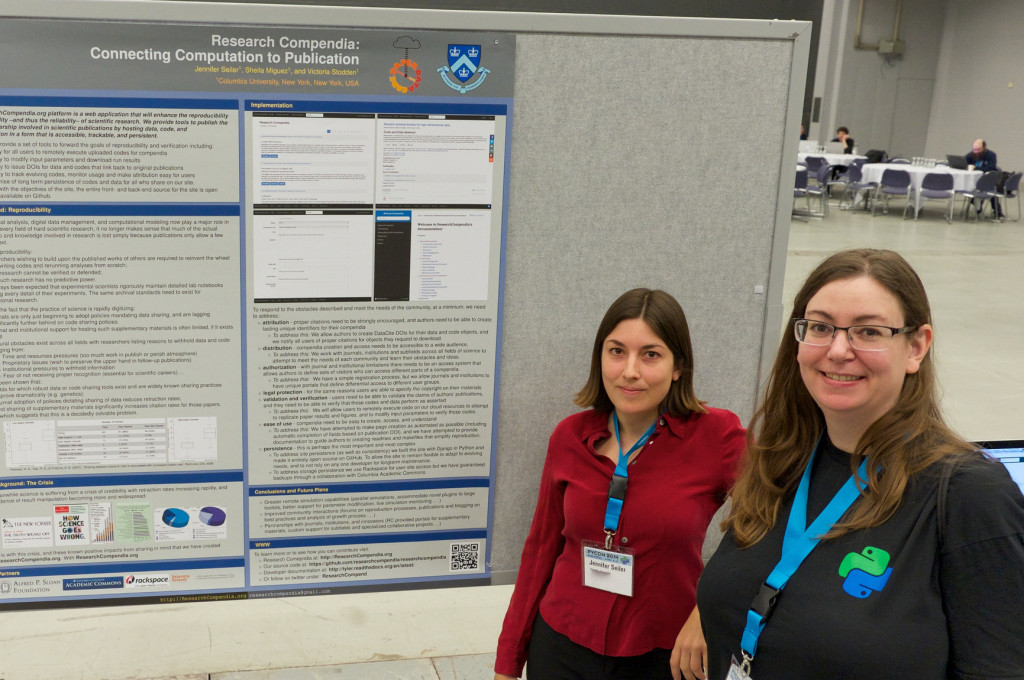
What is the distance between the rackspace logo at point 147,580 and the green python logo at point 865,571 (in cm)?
176

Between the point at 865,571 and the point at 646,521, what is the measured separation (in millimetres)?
597

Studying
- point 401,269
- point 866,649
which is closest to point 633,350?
point 401,269

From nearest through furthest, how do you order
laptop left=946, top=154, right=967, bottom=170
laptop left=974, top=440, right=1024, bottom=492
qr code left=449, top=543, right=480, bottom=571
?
laptop left=974, top=440, right=1024, bottom=492 < qr code left=449, top=543, right=480, bottom=571 < laptop left=946, top=154, right=967, bottom=170

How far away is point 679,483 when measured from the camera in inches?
72.0

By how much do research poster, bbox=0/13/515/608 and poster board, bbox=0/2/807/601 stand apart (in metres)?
0.01

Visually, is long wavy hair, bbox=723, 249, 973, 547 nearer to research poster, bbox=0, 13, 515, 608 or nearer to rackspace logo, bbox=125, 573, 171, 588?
research poster, bbox=0, 13, 515, 608

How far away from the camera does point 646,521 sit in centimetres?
181

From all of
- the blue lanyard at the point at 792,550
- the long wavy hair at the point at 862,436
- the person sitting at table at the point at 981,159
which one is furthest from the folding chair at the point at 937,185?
the blue lanyard at the point at 792,550

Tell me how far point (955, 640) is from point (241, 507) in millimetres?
1706

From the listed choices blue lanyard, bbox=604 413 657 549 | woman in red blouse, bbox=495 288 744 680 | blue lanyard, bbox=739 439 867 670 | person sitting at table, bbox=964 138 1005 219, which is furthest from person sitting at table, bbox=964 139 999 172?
blue lanyard, bbox=739 439 867 670

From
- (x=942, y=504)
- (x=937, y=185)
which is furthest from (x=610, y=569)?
(x=937, y=185)

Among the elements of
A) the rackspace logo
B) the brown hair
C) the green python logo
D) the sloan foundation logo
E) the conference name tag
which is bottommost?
the rackspace logo

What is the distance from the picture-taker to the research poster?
1.98 m

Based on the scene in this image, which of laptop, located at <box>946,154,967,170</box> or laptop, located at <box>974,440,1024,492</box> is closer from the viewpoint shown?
laptop, located at <box>974,440,1024,492</box>
